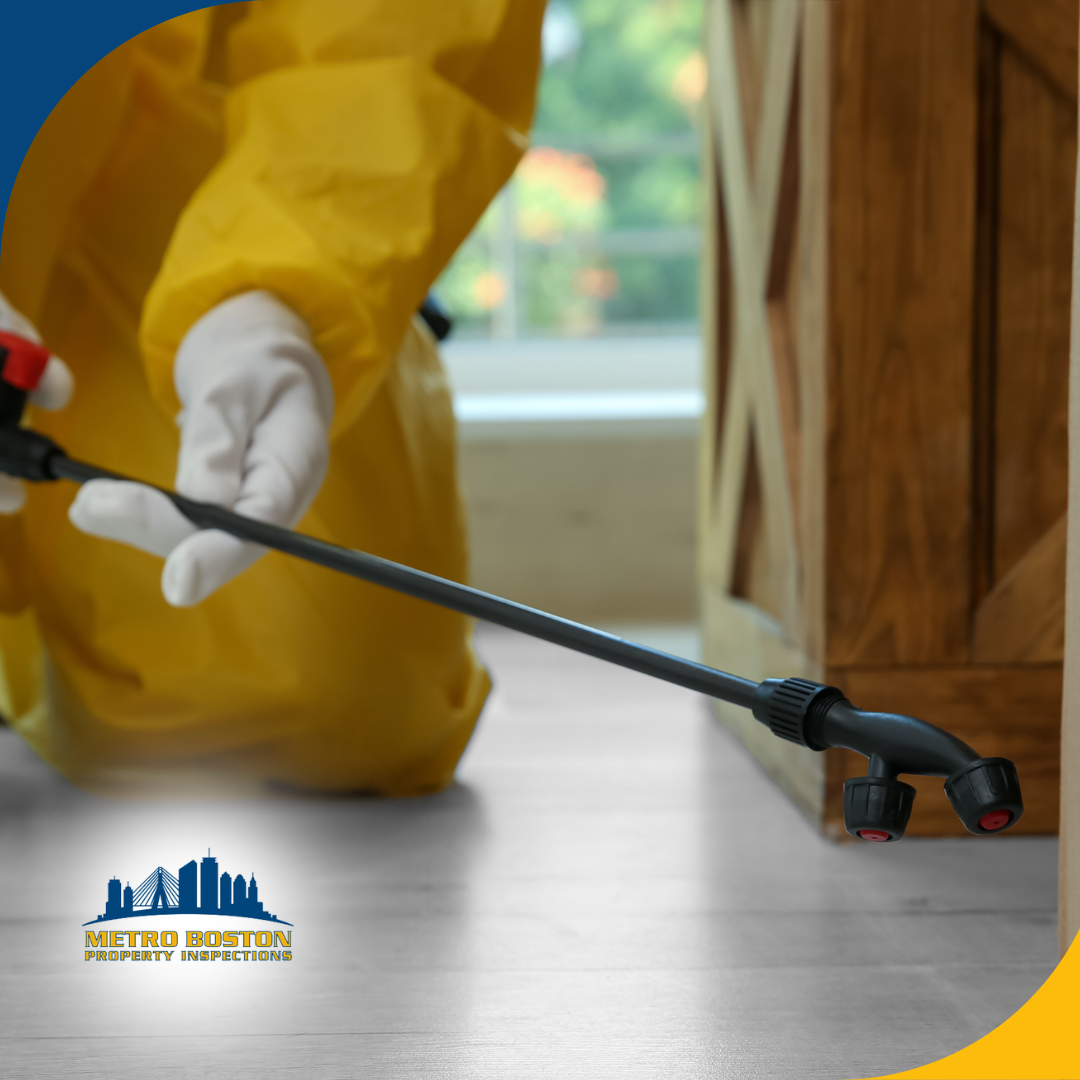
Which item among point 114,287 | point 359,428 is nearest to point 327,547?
point 359,428

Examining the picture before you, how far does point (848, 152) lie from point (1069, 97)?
6.3 inches

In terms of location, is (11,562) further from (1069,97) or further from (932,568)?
(1069,97)

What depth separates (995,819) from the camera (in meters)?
0.41

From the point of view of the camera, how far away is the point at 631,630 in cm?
176

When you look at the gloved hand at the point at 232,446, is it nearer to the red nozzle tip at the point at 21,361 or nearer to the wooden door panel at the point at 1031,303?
the red nozzle tip at the point at 21,361

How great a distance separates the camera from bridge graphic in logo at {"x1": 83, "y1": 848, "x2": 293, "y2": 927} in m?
0.70

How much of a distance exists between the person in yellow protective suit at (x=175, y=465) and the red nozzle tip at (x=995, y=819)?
481mm

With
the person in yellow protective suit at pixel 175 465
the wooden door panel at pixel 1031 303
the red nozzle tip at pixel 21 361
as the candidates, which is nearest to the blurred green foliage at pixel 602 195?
the person in yellow protective suit at pixel 175 465

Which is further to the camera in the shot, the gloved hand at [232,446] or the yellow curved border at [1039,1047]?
the gloved hand at [232,446]

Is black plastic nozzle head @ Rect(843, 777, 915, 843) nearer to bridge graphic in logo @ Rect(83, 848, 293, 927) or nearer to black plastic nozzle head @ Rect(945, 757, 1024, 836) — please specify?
black plastic nozzle head @ Rect(945, 757, 1024, 836)

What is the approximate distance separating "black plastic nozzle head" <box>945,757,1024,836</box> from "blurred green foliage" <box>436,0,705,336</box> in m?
2.04

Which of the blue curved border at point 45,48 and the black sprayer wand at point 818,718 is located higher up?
the blue curved border at point 45,48

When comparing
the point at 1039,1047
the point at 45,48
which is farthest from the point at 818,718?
the point at 45,48

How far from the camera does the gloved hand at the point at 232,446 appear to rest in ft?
1.93
